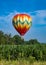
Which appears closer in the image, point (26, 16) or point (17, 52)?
point (17, 52)

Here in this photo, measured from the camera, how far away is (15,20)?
119 ft

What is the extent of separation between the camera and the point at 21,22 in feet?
119

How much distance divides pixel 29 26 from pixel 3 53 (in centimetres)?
1262

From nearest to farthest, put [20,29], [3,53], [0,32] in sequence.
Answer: [3,53] < [20,29] < [0,32]

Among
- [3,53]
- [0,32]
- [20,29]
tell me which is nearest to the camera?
[3,53]

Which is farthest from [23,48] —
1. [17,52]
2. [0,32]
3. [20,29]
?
[0,32]

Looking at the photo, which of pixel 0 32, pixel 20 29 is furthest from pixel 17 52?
pixel 0 32

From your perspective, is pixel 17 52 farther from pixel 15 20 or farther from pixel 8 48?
pixel 15 20

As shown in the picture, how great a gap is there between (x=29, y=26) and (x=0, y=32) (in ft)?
81.7

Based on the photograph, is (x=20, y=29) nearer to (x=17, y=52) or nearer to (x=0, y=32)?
(x=17, y=52)

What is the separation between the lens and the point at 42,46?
25641mm

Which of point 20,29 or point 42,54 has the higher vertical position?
point 20,29

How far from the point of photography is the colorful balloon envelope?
3569cm

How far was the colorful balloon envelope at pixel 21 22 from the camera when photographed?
1405 inches
